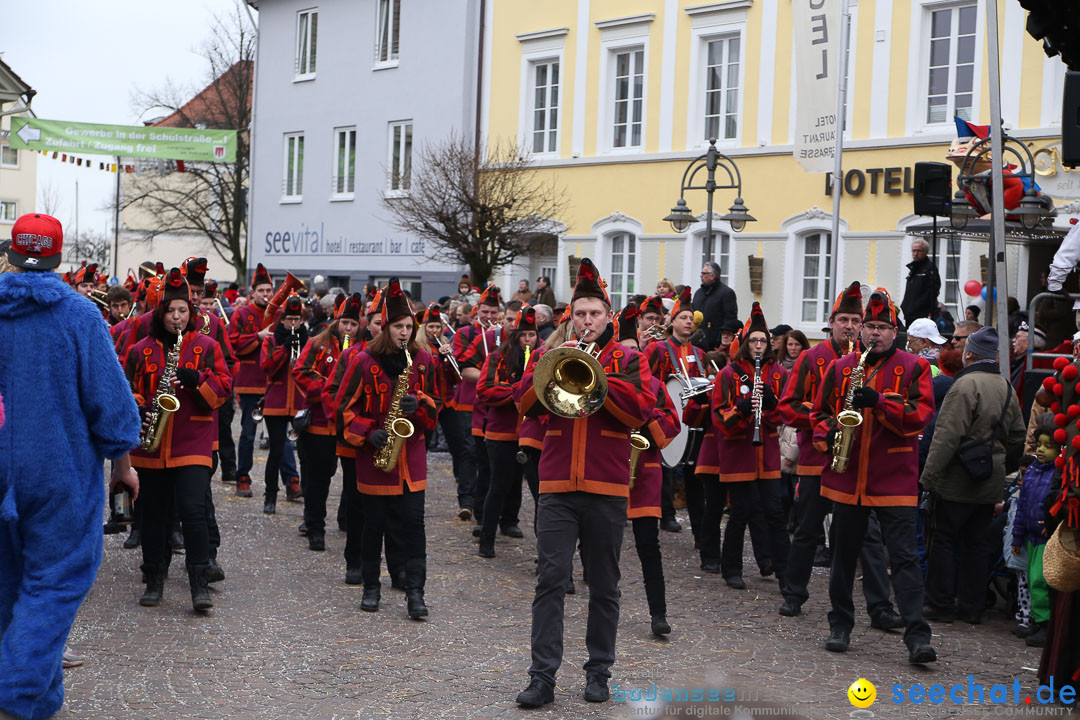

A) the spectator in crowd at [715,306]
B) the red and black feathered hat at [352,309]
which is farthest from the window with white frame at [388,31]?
the red and black feathered hat at [352,309]

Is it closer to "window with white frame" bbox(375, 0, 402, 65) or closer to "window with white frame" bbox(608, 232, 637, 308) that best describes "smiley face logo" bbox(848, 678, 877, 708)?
"window with white frame" bbox(608, 232, 637, 308)

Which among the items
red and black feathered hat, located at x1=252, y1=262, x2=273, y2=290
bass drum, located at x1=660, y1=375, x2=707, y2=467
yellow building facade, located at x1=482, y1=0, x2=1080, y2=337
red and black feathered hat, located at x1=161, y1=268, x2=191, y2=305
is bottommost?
bass drum, located at x1=660, y1=375, x2=707, y2=467

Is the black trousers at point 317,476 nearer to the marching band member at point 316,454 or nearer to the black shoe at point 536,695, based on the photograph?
the marching band member at point 316,454

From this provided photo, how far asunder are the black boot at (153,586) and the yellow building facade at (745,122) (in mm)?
10535

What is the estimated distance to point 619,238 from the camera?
2462cm

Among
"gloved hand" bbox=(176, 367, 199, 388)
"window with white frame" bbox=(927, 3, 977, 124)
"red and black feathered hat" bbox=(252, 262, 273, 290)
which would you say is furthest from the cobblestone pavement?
"window with white frame" bbox=(927, 3, 977, 124)

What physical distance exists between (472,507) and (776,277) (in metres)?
10.9

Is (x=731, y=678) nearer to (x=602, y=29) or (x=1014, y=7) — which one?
(x=1014, y=7)

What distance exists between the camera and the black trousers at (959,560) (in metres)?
8.70

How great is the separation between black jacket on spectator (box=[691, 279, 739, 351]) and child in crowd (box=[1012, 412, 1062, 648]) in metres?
8.13

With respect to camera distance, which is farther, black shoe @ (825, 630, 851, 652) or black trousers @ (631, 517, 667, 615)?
black trousers @ (631, 517, 667, 615)

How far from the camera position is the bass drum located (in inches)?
404

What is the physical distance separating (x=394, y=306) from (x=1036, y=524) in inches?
176

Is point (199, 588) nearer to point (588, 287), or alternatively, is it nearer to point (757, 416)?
point (588, 287)
